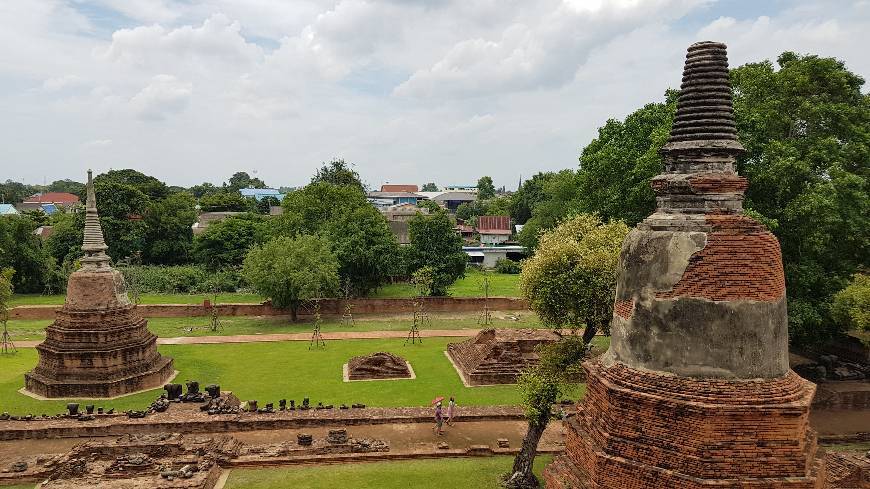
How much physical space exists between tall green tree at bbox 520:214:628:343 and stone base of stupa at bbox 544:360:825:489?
5.44 m

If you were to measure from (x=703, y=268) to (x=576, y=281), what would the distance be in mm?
5836

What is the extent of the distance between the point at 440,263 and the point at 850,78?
27241 mm

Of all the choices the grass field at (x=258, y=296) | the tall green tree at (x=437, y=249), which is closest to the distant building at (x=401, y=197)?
the grass field at (x=258, y=296)

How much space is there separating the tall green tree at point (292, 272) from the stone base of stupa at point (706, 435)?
29122 mm

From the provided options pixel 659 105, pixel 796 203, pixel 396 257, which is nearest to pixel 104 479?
pixel 796 203

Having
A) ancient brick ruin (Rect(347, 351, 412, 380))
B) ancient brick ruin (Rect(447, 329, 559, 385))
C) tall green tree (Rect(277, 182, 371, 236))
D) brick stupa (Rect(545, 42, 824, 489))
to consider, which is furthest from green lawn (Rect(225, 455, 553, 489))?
tall green tree (Rect(277, 182, 371, 236))

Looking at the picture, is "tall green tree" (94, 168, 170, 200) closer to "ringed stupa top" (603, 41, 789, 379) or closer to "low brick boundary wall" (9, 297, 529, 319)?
"low brick boundary wall" (9, 297, 529, 319)

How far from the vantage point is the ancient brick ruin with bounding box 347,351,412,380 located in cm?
2494

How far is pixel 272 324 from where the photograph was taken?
37.2 metres

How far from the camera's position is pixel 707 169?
339 inches

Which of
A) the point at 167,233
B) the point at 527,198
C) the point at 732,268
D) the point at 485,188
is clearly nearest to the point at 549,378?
the point at 732,268

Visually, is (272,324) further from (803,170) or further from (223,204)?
(223,204)

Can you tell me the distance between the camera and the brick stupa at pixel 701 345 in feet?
25.5

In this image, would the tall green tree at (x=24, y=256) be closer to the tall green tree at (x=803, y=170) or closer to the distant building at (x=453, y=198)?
the tall green tree at (x=803, y=170)
